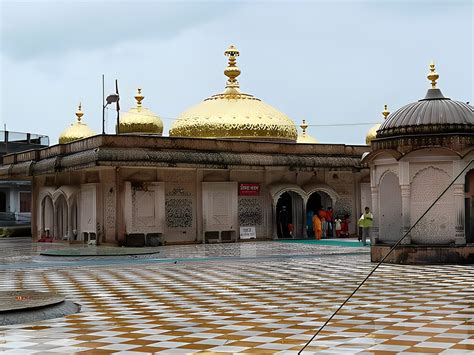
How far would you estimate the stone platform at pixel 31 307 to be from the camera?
31.2ft

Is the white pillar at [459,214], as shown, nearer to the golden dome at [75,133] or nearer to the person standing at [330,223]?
the person standing at [330,223]

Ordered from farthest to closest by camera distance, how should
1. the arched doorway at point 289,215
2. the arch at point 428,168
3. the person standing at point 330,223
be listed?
the person standing at point 330,223 → the arched doorway at point 289,215 → the arch at point 428,168

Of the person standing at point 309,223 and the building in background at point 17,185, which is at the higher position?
the building in background at point 17,185

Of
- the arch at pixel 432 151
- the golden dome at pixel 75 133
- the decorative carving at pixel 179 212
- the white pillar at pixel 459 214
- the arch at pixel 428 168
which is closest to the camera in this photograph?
the white pillar at pixel 459 214

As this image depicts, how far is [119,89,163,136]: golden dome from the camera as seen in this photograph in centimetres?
3409

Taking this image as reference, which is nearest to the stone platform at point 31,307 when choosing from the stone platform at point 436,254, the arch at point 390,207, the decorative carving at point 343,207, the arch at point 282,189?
the stone platform at point 436,254

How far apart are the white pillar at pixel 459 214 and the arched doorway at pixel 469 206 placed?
56 centimetres

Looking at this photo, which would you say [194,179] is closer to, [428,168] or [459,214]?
[428,168]

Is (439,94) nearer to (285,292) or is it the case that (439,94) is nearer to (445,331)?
(285,292)

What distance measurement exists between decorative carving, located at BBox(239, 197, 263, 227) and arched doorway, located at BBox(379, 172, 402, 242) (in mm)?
10723

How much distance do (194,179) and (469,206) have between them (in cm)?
1188

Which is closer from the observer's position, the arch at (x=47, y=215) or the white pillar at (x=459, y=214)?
the white pillar at (x=459, y=214)

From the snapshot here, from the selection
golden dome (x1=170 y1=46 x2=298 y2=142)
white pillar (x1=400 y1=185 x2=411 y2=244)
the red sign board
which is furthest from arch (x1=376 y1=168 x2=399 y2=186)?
golden dome (x1=170 y1=46 x2=298 y2=142)

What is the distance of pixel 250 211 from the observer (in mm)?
29141
